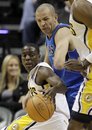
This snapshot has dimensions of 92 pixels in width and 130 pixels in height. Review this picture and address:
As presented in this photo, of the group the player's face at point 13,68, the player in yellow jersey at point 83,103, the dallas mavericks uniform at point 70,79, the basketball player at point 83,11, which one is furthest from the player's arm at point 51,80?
the player's face at point 13,68

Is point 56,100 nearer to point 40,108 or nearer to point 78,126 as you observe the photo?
point 40,108

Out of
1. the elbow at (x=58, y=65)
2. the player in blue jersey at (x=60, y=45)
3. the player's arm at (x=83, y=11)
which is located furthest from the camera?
the player in blue jersey at (x=60, y=45)

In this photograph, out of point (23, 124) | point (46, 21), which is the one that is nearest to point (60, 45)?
point (46, 21)

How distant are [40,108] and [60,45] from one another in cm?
61

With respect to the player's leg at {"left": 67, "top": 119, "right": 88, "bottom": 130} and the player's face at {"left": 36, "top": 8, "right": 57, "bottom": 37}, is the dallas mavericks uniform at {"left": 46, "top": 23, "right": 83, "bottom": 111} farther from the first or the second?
the player's leg at {"left": 67, "top": 119, "right": 88, "bottom": 130}

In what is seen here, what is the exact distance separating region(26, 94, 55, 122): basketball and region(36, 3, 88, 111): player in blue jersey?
323mm

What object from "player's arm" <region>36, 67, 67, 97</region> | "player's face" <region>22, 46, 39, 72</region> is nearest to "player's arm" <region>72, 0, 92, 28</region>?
"player's arm" <region>36, 67, 67, 97</region>

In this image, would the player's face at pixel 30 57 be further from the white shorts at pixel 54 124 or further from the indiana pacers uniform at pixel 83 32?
the indiana pacers uniform at pixel 83 32

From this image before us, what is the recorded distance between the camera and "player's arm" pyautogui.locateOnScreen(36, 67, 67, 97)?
501 cm

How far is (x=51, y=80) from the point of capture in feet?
16.8

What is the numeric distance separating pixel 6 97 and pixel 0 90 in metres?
0.16

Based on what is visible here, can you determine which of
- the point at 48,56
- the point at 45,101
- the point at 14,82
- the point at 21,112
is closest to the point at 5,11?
the point at 14,82

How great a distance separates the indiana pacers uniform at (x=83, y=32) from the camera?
Answer: 4680mm

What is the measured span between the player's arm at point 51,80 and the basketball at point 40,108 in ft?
0.27
